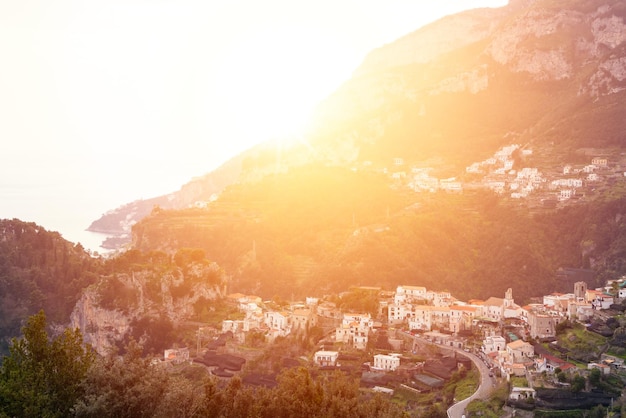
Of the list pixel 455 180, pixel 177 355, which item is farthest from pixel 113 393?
pixel 455 180

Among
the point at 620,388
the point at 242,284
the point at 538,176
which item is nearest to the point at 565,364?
the point at 620,388

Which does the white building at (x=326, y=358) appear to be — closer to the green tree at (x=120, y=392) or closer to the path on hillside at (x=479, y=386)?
the path on hillside at (x=479, y=386)

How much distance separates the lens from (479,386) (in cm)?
2361

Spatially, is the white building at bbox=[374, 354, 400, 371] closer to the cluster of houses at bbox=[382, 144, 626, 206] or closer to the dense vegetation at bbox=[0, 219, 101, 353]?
the dense vegetation at bbox=[0, 219, 101, 353]

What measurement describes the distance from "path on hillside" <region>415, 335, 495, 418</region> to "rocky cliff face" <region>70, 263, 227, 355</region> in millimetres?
15694

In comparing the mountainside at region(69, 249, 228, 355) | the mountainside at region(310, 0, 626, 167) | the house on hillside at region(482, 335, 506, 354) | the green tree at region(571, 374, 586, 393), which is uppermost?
the mountainside at region(310, 0, 626, 167)

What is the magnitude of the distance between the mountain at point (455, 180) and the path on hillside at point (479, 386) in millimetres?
18095

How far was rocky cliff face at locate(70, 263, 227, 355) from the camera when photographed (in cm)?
3416

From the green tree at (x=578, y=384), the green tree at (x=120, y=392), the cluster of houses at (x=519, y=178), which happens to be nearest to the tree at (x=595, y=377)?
the green tree at (x=578, y=384)

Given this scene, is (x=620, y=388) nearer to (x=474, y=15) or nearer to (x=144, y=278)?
(x=144, y=278)

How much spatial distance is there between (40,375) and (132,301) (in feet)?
77.7

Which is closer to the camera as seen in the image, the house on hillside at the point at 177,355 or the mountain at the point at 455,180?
the house on hillside at the point at 177,355

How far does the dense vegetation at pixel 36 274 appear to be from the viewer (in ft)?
120

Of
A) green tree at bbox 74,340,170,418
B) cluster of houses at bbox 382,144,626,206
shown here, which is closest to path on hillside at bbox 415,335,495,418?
green tree at bbox 74,340,170,418
